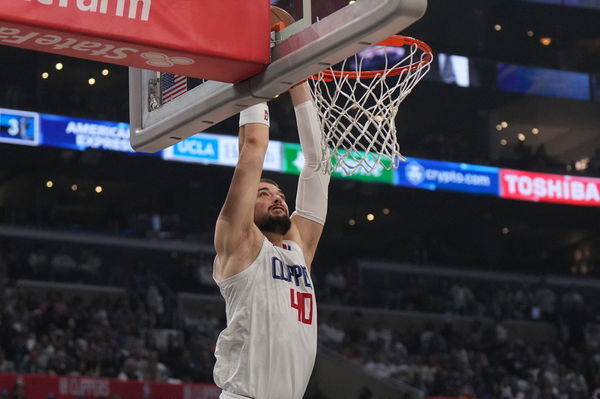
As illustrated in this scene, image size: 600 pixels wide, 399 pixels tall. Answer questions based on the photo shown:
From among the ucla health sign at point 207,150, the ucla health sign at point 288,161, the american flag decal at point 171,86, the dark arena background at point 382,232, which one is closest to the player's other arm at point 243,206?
the american flag decal at point 171,86

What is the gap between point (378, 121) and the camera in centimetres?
493

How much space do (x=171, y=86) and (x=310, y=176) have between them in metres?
0.97

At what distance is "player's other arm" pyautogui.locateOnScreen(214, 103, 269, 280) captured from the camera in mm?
4594

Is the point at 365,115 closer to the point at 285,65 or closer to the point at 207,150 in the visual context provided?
the point at 285,65

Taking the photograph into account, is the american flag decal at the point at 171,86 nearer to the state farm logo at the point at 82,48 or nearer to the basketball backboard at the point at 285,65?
the basketball backboard at the point at 285,65

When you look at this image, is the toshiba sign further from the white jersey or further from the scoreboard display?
the white jersey

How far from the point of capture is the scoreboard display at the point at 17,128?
21969mm

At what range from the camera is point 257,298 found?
4.64 m

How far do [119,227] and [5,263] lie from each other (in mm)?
6321

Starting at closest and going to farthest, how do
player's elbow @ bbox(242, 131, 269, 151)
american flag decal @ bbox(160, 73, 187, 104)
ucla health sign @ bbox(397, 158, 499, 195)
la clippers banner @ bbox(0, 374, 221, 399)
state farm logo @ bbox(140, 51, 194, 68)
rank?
state farm logo @ bbox(140, 51, 194, 68), american flag decal @ bbox(160, 73, 187, 104), player's elbow @ bbox(242, 131, 269, 151), la clippers banner @ bbox(0, 374, 221, 399), ucla health sign @ bbox(397, 158, 499, 195)

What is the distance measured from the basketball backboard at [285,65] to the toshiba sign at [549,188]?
22.4 meters

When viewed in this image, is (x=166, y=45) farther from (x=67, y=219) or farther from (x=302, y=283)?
(x=67, y=219)

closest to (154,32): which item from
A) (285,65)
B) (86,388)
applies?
(285,65)

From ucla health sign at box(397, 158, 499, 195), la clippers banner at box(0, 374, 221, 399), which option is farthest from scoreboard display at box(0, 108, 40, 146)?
la clippers banner at box(0, 374, 221, 399)
